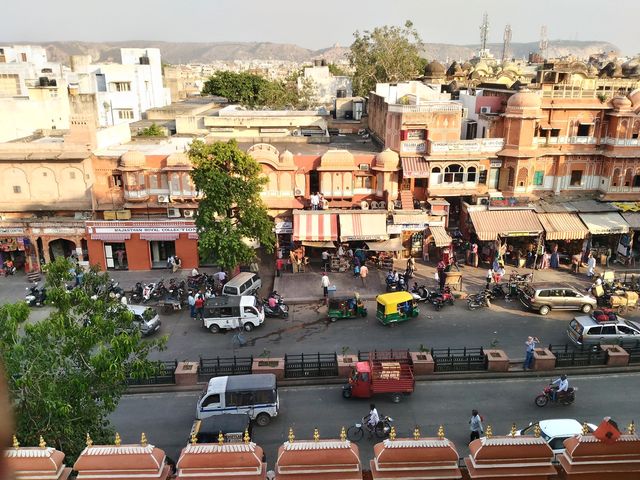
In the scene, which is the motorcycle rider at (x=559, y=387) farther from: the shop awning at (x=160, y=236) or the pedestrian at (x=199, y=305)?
the shop awning at (x=160, y=236)

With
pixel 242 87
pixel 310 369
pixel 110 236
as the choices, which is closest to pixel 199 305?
pixel 310 369

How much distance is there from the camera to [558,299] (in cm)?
2361

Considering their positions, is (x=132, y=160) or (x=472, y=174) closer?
(x=132, y=160)

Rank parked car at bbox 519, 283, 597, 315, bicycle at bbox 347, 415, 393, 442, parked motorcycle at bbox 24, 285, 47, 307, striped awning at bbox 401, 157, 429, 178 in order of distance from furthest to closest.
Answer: striped awning at bbox 401, 157, 429, 178, parked motorcycle at bbox 24, 285, 47, 307, parked car at bbox 519, 283, 597, 315, bicycle at bbox 347, 415, 393, 442

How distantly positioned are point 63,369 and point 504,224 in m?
23.4

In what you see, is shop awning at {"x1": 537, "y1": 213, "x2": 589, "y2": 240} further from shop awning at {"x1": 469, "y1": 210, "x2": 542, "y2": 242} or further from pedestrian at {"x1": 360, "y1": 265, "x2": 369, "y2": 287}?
pedestrian at {"x1": 360, "y1": 265, "x2": 369, "y2": 287}

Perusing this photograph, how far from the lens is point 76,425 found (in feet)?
40.4

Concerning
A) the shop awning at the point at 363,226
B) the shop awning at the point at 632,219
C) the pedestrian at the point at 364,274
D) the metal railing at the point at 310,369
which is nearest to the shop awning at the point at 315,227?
the shop awning at the point at 363,226

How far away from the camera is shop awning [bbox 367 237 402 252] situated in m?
28.6

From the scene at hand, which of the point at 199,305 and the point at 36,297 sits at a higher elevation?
the point at 199,305

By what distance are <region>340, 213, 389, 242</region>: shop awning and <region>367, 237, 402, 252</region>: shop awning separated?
36cm

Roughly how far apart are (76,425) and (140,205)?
19.3m

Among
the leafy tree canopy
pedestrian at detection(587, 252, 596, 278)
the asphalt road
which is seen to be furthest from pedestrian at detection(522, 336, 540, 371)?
the leafy tree canopy

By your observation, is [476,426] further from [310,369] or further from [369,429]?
[310,369]
